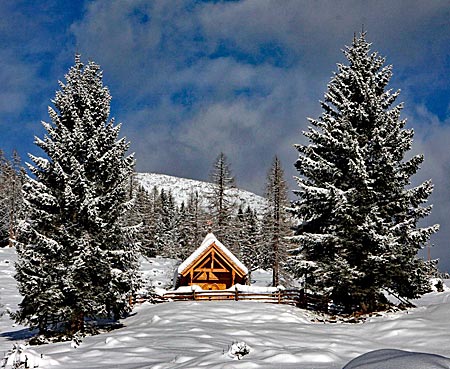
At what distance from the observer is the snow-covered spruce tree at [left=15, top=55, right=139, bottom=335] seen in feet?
60.0

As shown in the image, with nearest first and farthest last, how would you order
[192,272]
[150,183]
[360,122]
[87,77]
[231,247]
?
[87,77], [360,122], [192,272], [231,247], [150,183]

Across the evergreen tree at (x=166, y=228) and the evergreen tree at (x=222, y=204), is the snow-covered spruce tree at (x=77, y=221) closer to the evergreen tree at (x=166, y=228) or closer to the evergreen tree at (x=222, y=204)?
the evergreen tree at (x=222, y=204)

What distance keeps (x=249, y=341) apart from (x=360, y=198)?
10.6 m

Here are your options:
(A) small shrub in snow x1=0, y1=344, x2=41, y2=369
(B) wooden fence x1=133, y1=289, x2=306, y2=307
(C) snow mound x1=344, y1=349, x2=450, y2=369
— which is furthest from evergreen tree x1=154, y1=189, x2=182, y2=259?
(C) snow mound x1=344, y1=349, x2=450, y2=369

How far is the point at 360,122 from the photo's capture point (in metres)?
23.7

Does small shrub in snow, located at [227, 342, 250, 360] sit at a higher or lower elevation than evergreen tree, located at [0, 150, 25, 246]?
lower

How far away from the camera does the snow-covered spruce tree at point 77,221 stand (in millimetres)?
18297

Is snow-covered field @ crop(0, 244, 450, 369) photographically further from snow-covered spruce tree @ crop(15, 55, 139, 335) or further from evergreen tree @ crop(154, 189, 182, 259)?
evergreen tree @ crop(154, 189, 182, 259)

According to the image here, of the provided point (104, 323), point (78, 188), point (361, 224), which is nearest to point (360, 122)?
point (361, 224)

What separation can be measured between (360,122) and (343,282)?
860 centimetres

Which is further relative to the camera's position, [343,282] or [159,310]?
[159,310]

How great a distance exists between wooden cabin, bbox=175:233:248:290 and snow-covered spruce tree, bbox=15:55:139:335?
10.3 metres

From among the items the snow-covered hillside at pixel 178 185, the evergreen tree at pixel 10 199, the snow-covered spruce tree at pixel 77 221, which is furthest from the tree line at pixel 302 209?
the snow-covered hillside at pixel 178 185

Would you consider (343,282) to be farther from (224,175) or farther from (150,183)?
(150,183)
